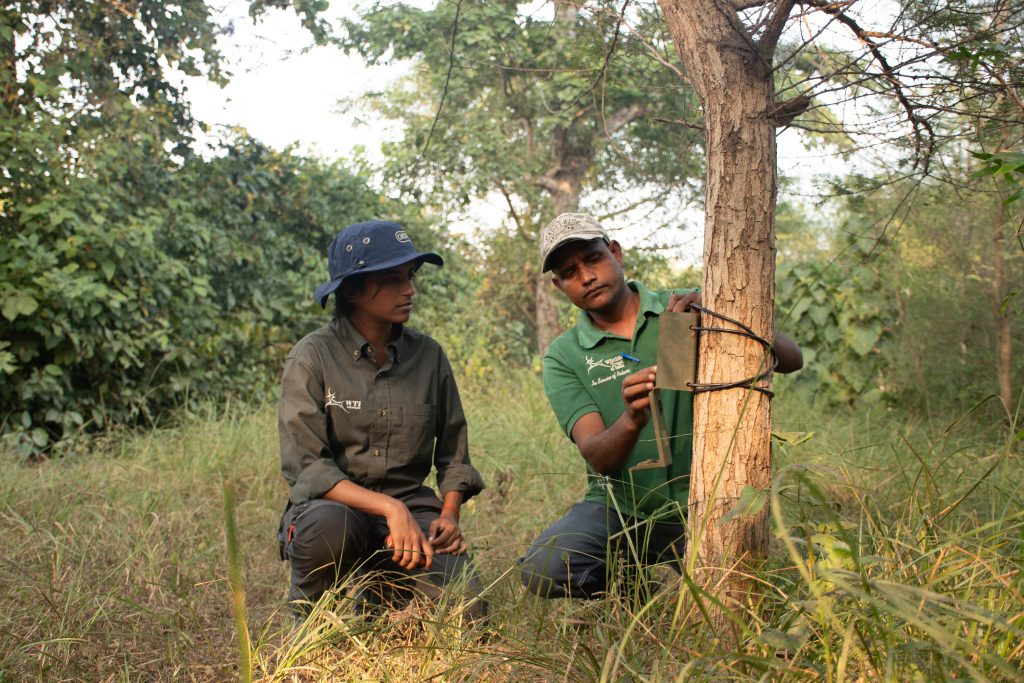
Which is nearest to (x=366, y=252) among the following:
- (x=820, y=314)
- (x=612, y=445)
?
(x=612, y=445)

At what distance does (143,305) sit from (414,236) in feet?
13.8

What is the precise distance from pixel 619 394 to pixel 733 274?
957mm

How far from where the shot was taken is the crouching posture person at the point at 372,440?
3.12 metres

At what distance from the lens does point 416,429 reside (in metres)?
3.46

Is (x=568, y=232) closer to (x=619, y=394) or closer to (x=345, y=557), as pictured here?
(x=619, y=394)

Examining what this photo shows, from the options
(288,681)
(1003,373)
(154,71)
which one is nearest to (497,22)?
(154,71)

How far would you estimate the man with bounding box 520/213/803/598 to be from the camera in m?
3.15

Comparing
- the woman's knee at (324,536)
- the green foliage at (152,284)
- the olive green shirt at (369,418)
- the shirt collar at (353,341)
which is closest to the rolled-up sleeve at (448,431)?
the olive green shirt at (369,418)

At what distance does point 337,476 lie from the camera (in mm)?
3164

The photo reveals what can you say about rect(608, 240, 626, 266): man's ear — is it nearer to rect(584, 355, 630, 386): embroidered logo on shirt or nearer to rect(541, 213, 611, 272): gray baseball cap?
rect(541, 213, 611, 272): gray baseball cap

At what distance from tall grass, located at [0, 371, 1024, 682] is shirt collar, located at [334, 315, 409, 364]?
75cm

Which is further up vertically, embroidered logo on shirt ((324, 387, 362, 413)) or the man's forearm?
embroidered logo on shirt ((324, 387, 362, 413))

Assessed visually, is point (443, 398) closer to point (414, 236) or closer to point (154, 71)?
point (154, 71)

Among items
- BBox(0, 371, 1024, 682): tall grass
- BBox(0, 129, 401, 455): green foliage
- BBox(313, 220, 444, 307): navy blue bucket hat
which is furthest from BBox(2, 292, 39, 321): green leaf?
BBox(313, 220, 444, 307): navy blue bucket hat
